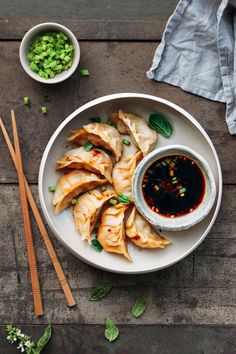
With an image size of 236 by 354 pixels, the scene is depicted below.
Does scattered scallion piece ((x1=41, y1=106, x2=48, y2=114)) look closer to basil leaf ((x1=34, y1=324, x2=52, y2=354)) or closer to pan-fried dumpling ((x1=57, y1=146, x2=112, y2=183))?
Answer: pan-fried dumpling ((x1=57, y1=146, x2=112, y2=183))

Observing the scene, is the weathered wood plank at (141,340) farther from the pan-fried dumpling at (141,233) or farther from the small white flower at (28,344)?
the pan-fried dumpling at (141,233)

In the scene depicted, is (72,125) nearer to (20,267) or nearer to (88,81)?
(88,81)

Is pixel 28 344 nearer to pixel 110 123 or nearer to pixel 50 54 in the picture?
pixel 110 123

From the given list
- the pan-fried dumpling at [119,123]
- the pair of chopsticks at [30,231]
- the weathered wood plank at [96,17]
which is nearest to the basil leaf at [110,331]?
the pair of chopsticks at [30,231]

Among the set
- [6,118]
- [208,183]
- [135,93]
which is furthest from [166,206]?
[6,118]

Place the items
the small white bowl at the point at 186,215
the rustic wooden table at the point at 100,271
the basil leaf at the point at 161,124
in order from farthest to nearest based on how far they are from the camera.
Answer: the rustic wooden table at the point at 100,271
the basil leaf at the point at 161,124
the small white bowl at the point at 186,215

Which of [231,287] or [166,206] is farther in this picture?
[231,287]

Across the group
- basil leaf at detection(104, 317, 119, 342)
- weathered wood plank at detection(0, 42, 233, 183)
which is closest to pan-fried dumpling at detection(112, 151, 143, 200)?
weathered wood plank at detection(0, 42, 233, 183)
